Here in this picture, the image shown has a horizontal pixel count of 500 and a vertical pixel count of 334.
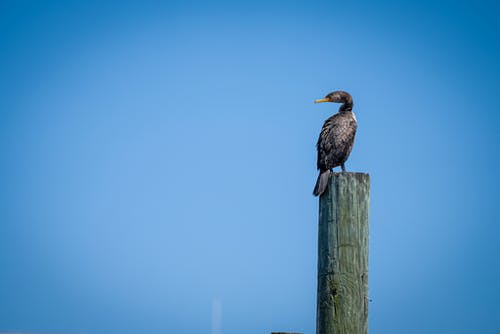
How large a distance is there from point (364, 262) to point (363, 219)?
1.14ft

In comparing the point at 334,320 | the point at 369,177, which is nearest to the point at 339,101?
the point at 369,177

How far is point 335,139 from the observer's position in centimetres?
961

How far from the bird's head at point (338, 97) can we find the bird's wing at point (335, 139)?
66 centimetres

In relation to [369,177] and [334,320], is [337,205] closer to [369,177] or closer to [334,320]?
[369,177]

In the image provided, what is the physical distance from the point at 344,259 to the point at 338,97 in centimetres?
640

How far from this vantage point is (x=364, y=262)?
4.80m

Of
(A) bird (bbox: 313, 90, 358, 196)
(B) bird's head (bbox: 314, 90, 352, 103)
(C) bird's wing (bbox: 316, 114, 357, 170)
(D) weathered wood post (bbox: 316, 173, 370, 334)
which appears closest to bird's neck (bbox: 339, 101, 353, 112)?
(B) bird's head (bbox: 314, 90, 352, 103)

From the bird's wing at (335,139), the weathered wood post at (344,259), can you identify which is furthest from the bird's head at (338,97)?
the weathered wood post at (344,259)

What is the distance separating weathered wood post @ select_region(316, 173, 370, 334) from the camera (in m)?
4.74

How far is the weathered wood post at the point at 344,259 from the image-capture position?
15.5ft

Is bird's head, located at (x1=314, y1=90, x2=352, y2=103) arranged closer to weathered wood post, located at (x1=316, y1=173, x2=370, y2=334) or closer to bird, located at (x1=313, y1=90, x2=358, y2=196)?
bird, located at (x1=313, y1=90, x2=358, y2=196)

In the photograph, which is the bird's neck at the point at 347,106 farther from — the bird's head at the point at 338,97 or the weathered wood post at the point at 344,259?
the weathered wood post at the point at 344,259

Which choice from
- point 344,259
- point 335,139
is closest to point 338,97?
point 335,139

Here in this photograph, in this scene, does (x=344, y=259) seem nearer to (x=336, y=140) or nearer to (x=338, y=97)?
(x=336, y=140)
